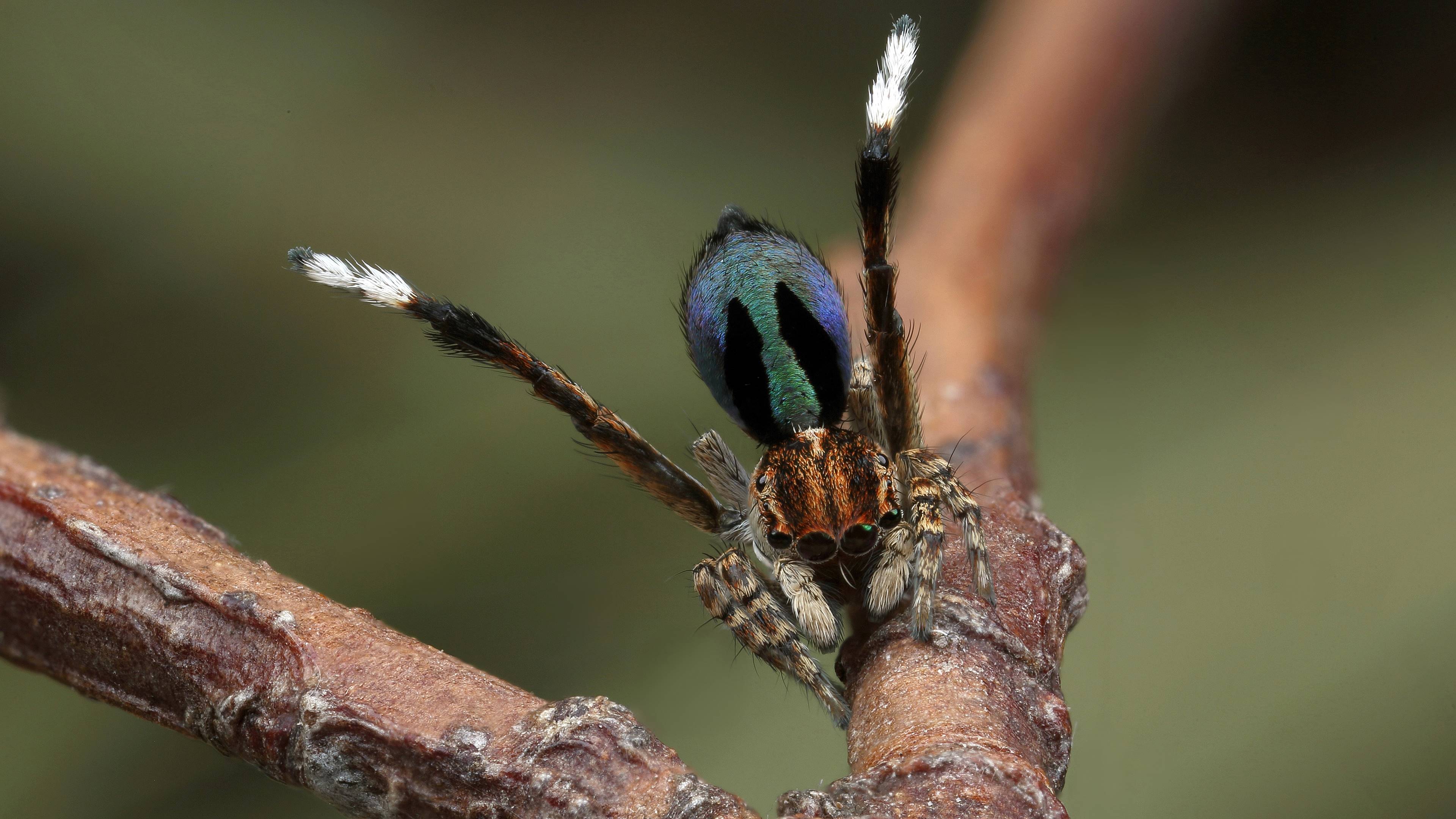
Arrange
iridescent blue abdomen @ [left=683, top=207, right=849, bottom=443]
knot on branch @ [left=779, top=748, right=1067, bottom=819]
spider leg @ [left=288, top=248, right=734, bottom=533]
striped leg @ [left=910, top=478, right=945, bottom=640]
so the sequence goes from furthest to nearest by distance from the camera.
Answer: iridescent blue abdomen @ [left=683, top=207, right=849, bottom=443] → spider leg @ [left=288, top=248, right=734, bottom=533] → striped leg @ [left=910, top=478, right=945, bottom=640] → knot on branch @ [left=779, top=748, right=1067, bottom=819]

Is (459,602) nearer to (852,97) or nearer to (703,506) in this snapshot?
(703,506)

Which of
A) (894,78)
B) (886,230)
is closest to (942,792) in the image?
(886,230)

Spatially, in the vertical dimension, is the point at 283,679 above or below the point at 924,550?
below

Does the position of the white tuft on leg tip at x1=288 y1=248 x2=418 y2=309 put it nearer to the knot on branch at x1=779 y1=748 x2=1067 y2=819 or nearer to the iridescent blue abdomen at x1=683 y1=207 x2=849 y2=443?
the iridescent blue abdomen at x1=683 y1=207 x2=849 y2=443

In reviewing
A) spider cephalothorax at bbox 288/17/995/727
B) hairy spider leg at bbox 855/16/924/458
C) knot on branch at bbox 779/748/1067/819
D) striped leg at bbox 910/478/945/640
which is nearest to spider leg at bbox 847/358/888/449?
spider cephalothorax at bbox 288/17/995/727

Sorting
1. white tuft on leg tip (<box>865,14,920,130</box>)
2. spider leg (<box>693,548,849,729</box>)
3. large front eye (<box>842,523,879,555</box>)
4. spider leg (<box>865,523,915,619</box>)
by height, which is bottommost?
spider leg (<box>693,548,849,729</box>)

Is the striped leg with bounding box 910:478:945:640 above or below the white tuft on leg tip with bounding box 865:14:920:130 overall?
below

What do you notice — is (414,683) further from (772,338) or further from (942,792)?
(772,338)
